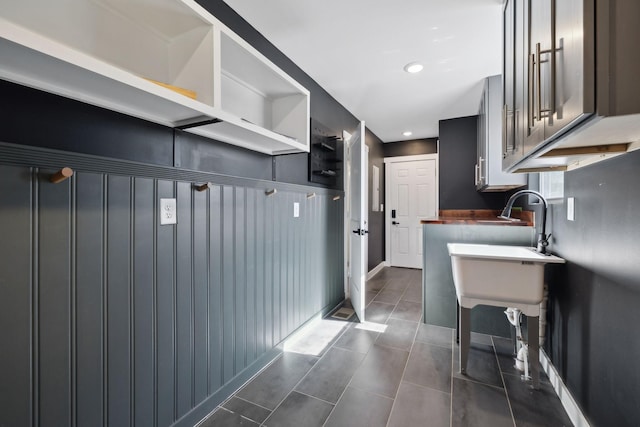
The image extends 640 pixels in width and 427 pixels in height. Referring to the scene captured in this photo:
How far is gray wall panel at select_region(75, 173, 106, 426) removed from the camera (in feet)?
3.35

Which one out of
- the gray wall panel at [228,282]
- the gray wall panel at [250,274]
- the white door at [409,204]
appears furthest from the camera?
the white door at [409,204]

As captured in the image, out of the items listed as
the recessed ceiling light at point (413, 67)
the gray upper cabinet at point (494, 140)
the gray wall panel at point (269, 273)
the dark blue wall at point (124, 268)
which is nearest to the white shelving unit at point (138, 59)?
the dark blue wall at point (124, 268)

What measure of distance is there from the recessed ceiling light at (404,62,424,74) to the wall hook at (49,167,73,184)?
7.97 ft

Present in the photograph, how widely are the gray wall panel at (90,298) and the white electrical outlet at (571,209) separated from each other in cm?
226

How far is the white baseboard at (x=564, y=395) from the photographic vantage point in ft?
4.60

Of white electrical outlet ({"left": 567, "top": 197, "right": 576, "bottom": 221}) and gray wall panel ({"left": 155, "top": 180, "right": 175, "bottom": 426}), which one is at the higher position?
white electrical outlet ({"left": 567, "top": 197, "right": 576, "bottom": 221})

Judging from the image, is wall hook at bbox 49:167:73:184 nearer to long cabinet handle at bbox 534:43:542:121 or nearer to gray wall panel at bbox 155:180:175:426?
gray wall panel at bbox 155:180:175:426

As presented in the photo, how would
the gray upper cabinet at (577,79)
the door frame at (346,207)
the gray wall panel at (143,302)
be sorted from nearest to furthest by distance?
the gray upper cabinet at (577,79), the gray wall panel at (143,302), the door frame at (346,207)

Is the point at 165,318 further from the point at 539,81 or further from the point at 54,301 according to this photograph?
the point at 539,81

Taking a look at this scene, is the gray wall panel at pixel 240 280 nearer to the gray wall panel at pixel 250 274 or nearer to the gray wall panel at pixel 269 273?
the gray wall panel at pixel 250 274

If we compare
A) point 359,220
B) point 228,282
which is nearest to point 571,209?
point 359,220

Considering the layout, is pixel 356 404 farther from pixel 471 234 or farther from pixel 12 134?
pixel 12 134

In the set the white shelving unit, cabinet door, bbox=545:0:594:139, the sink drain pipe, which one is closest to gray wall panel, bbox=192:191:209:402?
the white shelving unit

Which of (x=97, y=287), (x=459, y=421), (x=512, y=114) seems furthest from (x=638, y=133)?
(x=97, y=287)
